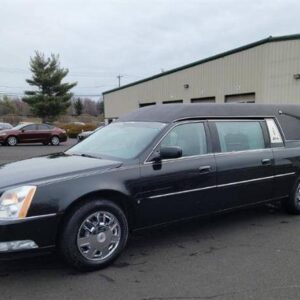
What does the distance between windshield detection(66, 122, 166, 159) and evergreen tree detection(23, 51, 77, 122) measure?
4470 cm

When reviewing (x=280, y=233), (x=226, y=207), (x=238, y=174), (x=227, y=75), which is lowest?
(x=280, y=233)

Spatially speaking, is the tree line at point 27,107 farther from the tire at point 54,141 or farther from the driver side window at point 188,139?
the driver side window at point 188,139

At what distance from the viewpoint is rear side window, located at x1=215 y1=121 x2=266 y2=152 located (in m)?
5.72

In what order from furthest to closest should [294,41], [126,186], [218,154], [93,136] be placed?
1. [294,41]
2. [93,136]
3. [218,154]
4. [126,186]

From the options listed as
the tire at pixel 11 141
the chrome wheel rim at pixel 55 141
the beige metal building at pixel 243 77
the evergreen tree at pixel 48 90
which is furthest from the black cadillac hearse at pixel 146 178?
the evergreen tree at pixel 48 90

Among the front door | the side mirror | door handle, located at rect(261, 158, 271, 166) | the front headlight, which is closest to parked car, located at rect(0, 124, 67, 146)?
door handle, located at rect(261, 158, 271, 166)

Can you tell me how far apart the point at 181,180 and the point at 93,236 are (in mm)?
1253

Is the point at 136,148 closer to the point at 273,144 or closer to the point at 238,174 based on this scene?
the point at 238,174

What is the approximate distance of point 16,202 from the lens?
13.1ft

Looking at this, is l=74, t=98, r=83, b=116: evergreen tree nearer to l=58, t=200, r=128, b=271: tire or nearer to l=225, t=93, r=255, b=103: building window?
l=225, t=93, r=255, b=103: building window

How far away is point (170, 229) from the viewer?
586cm

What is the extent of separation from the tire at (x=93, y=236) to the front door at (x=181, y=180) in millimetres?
337

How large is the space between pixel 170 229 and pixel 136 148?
56.0 inches

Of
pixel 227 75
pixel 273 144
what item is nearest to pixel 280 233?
pixel 273 144
